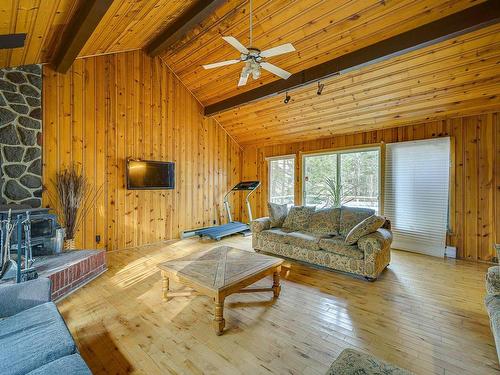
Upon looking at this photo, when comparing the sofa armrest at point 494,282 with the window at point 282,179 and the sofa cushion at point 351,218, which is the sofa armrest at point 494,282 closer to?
the sofa cushion at point 351,218

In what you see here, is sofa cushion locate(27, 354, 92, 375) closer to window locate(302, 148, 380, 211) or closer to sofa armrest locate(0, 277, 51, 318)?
sofa armrest locate(0, 277, 51, 318)

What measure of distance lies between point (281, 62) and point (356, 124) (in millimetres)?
2124

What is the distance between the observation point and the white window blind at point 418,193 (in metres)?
4.32

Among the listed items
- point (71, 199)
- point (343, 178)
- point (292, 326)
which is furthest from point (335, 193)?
point (71, 199)

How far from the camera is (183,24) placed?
3.90 m

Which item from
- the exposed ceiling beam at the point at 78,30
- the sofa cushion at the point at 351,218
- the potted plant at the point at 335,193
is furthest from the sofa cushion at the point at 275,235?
the exposed ceiling beam at the point at 78,30

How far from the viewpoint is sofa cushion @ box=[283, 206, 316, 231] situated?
4.43 m

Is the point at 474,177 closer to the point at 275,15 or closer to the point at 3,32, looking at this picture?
the point at 275,15

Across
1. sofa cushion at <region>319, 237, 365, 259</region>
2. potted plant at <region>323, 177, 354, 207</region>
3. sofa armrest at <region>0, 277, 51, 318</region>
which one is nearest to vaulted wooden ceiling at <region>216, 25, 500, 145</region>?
potted plant at <region>323, 177, 354, 207</region>

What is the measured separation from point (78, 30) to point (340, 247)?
14.9ft

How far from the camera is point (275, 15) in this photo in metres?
3.52

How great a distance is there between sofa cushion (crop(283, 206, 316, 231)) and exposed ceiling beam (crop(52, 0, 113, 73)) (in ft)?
13.2

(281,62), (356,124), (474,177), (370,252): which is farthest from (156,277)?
(474,177)

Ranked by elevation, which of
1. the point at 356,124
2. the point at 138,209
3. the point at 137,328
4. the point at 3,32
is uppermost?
the point at 3,32
